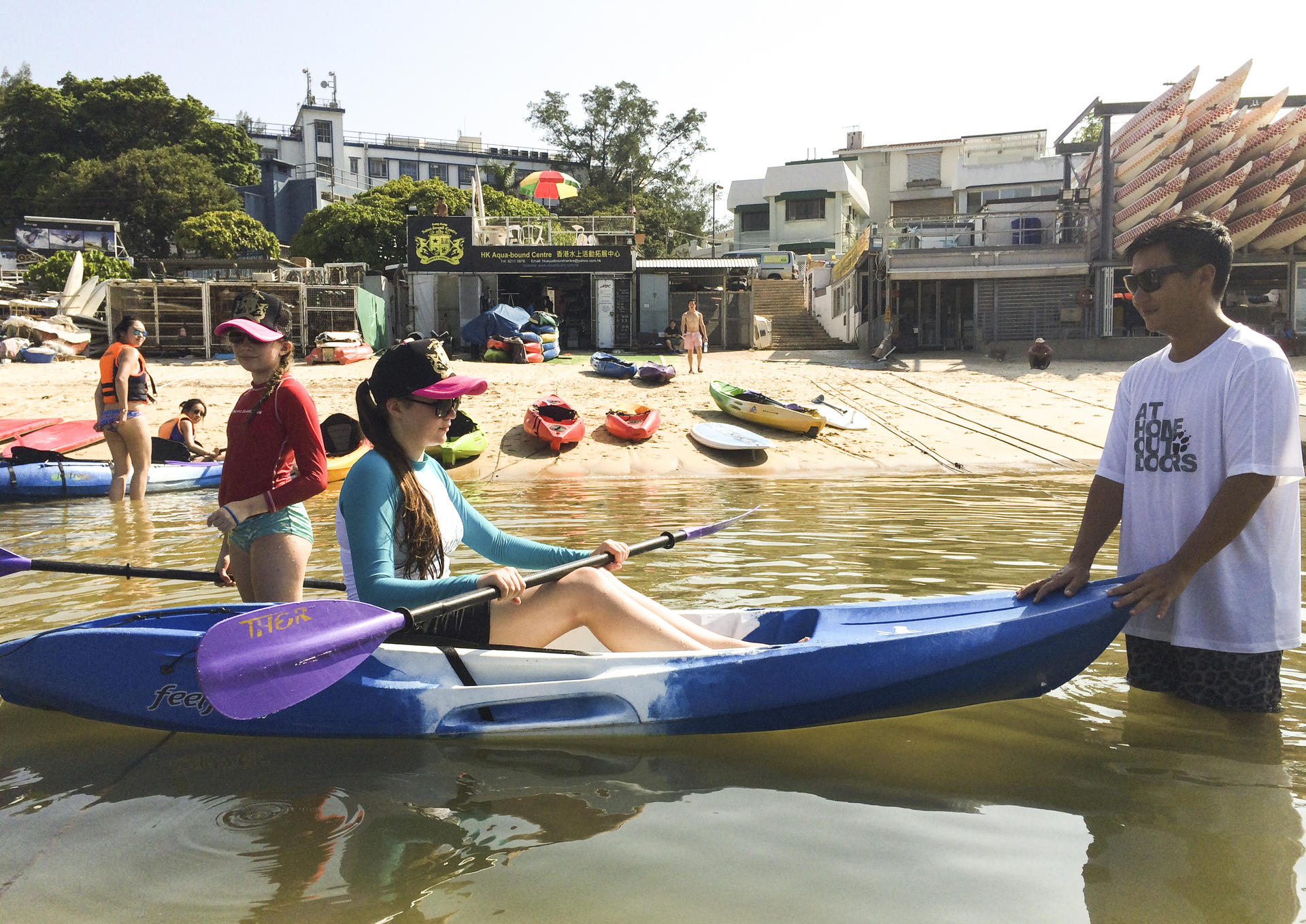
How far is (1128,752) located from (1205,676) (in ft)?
1.63

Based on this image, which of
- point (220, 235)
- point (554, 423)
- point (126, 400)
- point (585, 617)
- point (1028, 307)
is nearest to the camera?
point (585, 617)

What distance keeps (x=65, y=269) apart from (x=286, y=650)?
29.4m

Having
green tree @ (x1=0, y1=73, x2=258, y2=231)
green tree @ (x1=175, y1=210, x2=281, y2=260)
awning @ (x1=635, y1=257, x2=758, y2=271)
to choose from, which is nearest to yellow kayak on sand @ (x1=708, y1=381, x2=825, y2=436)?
awning @ (x1=635, y1=257, x2=758, y2=271)

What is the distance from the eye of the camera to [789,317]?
29625 mm

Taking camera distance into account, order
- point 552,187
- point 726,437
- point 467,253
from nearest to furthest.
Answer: point 726,437 → point 467,253 → point 552,187

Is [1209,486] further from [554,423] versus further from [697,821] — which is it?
[554,423]

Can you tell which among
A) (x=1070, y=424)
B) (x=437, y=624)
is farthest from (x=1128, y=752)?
(x=1070, y=424)

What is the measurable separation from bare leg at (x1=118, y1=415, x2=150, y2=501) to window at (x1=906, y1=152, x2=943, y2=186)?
138ft

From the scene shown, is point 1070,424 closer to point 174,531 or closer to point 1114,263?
point 1114,263

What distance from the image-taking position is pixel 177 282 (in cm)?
2316

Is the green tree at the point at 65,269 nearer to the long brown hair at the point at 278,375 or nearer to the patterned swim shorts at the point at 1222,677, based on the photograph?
the long brown hair at the point at 278,375

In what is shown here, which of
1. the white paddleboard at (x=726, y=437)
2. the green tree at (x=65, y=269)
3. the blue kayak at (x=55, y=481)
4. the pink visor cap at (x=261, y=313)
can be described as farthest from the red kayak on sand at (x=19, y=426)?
the green tree at (x=65, y=269)

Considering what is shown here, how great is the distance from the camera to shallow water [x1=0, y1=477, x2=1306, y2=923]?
2570 mm

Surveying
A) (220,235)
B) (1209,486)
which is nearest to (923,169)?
(220,235)
